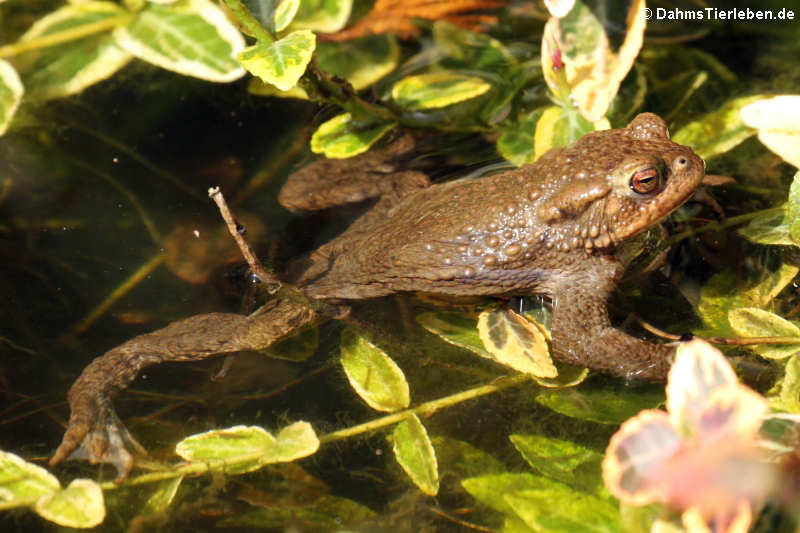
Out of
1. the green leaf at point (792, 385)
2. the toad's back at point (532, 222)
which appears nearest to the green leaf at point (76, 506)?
the toad's back at point (532, 222)

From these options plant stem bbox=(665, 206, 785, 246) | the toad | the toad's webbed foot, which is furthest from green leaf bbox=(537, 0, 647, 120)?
the toad's webbed foot

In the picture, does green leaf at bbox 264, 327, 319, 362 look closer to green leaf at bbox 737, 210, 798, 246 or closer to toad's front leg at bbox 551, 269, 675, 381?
toad's front leg at bbox 551, 269, 675, 381

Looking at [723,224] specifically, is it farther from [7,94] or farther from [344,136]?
[7,94]

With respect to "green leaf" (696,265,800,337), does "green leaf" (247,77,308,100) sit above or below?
above

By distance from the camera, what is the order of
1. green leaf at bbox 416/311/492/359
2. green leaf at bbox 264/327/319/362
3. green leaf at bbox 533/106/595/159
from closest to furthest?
green leaf at bbox 416/311/492/359
green leaf at bbox 264/327/319/362
green leaf at bbox 533/106/595/159

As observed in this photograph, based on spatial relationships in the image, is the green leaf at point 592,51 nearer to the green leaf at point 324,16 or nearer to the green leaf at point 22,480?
the green leaf at point 324,16

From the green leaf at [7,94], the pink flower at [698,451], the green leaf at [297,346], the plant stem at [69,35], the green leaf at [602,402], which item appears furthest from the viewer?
the plant stem at [69,35]

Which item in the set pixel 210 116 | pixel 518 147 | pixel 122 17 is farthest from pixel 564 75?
pixel 122 17

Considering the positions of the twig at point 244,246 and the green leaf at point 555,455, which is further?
the twig at point 244,246
